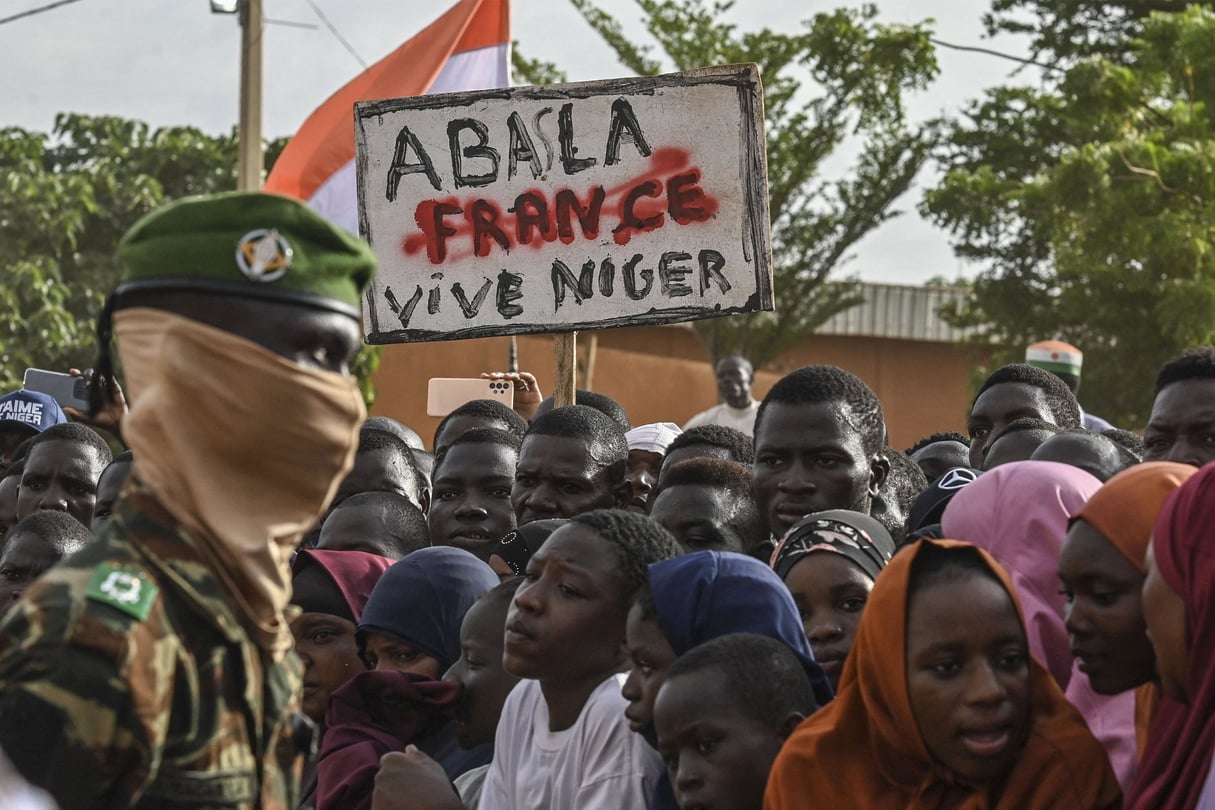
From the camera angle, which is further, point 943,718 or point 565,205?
point 565,205

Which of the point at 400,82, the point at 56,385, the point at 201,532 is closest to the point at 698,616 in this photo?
the point at 201,532

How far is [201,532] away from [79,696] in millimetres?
266

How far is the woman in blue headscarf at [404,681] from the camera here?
412 cm

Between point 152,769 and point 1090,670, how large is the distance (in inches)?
66.9

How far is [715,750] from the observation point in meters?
3.23

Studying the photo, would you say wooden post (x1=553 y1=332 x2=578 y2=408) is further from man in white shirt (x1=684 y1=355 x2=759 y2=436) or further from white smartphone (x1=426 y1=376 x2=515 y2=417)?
man in white shirt (x1=684 y1=355 x2=759 y2=436)

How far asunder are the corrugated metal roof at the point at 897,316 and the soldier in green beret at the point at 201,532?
23.1m

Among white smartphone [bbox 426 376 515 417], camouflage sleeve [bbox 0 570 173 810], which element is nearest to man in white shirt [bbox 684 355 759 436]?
white smartphone [bbox 426 376 515 417]

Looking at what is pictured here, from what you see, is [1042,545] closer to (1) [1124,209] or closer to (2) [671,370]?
(1) [1124,209]

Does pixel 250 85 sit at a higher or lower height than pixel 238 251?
higher

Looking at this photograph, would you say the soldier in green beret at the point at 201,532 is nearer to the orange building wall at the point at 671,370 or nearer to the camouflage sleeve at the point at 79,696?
the camouflage sleeve at the point at 79,696

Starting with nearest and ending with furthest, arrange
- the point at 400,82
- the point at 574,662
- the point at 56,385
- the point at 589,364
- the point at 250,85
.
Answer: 1. the point at 574,662
2. the point at 56,385
3. the point at 400,82
4. the point at 250,85
5. the point at 589,364

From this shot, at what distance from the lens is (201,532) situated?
2.12m

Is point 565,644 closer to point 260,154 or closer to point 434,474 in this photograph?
point 434,474
